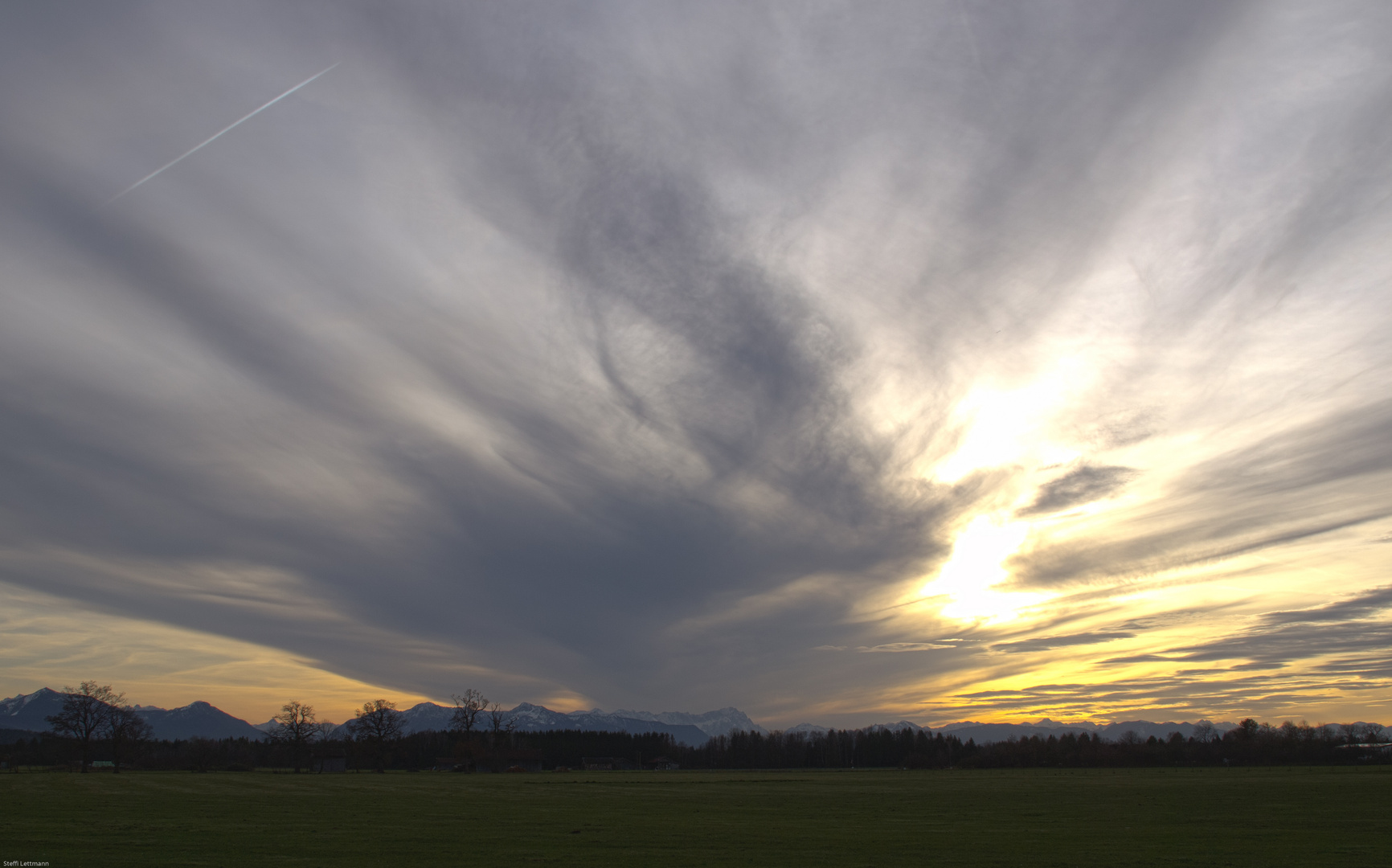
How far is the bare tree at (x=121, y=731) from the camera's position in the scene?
138 metres

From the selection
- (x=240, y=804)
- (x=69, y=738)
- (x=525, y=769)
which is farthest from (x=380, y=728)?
(x=240, y=804)

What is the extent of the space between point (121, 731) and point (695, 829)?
155m

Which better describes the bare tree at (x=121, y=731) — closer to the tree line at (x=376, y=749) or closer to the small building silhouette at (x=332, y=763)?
the tree line at (x=376, y=749)

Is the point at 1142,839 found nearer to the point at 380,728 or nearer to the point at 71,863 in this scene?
the point at 71,863

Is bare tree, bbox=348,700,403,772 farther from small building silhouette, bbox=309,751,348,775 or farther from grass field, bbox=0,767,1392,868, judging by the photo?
grass field, bbox=0,767,1392,868

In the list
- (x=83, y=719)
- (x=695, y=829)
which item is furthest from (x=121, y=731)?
(x=695, y=829)

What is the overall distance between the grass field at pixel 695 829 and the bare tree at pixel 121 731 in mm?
97125

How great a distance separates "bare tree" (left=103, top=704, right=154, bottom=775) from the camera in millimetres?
138375

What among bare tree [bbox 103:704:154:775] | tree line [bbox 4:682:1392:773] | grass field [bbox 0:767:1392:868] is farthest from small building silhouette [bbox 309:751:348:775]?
grass field [bbox 0:767:1392:868]

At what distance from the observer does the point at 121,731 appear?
139 m

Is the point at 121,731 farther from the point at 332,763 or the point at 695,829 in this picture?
the point at 695,829

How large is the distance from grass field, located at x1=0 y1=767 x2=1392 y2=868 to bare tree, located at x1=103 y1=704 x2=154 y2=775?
97.1 metres

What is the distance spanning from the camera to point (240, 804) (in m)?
48.8

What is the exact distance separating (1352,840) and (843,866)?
78.5ft
